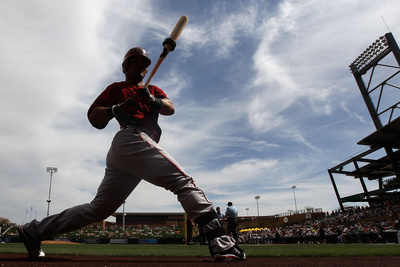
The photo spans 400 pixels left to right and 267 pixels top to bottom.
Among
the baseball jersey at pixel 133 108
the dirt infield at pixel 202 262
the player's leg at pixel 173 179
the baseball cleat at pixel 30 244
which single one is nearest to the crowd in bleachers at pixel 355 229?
the dirt infield at pixel 202 262

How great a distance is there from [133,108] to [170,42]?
886 millimetres

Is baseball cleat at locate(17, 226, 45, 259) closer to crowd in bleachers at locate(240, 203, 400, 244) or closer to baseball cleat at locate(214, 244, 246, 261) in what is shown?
baseball cleat at locate(214, 244, 246, 261)

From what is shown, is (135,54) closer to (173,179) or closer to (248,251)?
(173,179)

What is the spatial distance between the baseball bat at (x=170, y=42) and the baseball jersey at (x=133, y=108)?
202mm

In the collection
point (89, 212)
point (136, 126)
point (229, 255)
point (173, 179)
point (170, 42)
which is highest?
point (170, 42)

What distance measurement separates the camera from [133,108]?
2.73 metres

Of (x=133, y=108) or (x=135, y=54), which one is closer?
(x=133, y=108)

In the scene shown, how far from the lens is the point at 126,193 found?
3.01 m

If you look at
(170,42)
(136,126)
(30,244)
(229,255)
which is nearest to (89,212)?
(30,244)

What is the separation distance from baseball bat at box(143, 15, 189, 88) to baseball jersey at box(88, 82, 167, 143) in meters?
0.20

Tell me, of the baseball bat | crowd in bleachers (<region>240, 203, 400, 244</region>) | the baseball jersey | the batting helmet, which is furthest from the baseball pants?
crowd in bleachers (<region>240, 203, 400, 244</region>)

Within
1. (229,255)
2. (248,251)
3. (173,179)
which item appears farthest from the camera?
(248,251)

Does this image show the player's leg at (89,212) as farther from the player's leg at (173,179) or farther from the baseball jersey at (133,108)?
the baseball jersey at (133,108)

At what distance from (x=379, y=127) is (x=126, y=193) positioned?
22.8 metres
